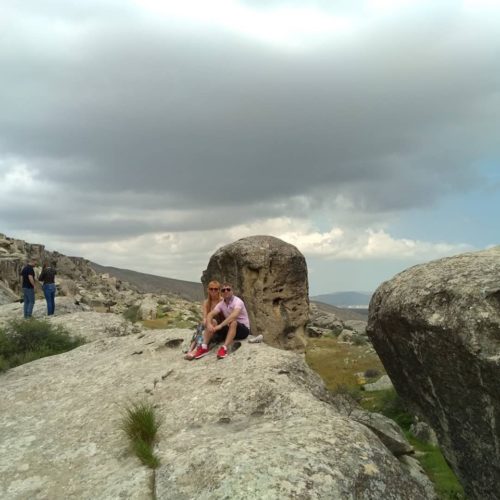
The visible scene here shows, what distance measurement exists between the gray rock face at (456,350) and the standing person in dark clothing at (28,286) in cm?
1645

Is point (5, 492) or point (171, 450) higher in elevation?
point (171, 450)

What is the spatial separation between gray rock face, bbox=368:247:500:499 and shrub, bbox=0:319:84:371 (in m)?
12.0

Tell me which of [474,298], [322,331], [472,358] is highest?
[474,298]

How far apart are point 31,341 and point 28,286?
4.79 meters

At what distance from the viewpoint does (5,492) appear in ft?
25.4

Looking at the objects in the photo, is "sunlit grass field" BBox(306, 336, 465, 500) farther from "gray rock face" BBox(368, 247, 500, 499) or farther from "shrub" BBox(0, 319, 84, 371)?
"shrub" BBox(0, 319, 84, 371)

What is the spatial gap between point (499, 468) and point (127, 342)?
33.2 ft

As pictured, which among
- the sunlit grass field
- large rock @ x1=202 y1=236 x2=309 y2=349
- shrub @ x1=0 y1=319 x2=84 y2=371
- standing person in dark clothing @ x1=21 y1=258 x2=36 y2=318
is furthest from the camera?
standing person in dark clothing @ x1=21 y1=258 x2=36 y2=318

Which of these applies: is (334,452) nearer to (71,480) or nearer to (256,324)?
(71,480)

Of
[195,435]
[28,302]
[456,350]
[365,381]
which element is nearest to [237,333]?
[195,435]

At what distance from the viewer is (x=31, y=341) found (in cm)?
1770

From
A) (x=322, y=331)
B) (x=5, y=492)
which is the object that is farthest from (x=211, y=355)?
(x=322, y=331)

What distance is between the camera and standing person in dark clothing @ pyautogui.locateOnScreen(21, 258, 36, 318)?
2150cm

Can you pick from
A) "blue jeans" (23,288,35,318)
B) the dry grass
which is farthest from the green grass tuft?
the dry grass
